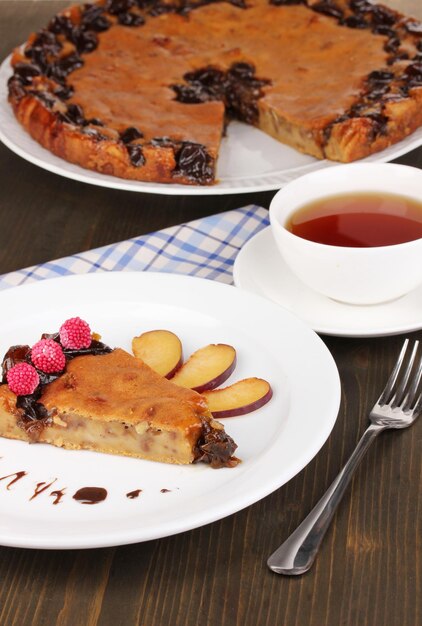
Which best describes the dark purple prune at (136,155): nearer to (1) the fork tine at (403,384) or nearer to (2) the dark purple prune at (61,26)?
(2) the dark purple prune at (61,26)

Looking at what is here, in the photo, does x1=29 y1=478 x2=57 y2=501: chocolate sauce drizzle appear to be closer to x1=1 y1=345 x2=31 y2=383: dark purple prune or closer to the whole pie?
x1=1 y1=345 x2=31 y2=383: dark purple prune

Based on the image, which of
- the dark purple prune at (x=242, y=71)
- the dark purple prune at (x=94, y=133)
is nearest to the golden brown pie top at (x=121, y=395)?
the dark purple prune at (x=94, y=133)

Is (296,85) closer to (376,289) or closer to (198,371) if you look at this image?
(376,289)

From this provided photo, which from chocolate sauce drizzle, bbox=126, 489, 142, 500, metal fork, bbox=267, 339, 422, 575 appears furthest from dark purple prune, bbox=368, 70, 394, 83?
chocolate sauce drizzle, bbox=126, 489, 142, 500

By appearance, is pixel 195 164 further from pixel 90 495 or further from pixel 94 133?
pixel 90 495

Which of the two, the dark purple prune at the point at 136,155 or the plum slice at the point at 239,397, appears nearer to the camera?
the plum slice at the point at 239,397

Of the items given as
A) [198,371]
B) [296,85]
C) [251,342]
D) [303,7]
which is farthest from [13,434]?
[303,7]

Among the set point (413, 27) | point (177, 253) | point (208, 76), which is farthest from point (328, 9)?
point (177, 253)
